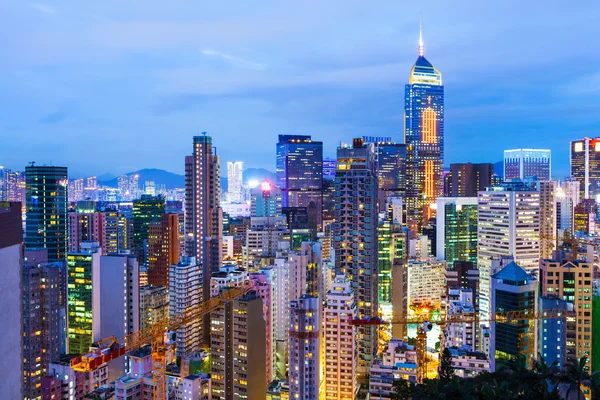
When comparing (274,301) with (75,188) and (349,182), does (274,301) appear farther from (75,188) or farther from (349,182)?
(75,188)

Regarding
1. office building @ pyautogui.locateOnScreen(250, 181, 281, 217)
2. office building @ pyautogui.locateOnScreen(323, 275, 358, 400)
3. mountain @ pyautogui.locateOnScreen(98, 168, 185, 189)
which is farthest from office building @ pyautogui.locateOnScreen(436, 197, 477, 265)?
mountain @ pyautogui.locateOnScreen(98, 168, 185, 189)

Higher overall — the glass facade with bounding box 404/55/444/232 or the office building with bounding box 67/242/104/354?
the glass facade with bounding box 404/55/444/232

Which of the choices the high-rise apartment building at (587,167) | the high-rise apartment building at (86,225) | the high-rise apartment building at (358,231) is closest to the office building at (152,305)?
the high-rise apartment building at (358,231)

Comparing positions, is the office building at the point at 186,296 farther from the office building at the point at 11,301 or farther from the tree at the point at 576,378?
the tree at the point at 576,378

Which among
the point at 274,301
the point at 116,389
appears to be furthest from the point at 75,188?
the point at 116,389

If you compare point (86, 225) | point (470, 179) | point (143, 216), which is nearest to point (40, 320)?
point (86, 225)

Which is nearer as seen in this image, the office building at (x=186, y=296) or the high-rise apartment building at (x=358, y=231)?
the office building at (x=186, y=296)

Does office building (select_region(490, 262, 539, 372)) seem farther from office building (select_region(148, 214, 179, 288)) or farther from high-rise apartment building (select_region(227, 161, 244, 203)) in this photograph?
high-rise apartment building (select_region(227, 161, 244, 203))

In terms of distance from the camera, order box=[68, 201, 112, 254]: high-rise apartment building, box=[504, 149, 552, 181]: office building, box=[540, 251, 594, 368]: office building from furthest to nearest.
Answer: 1. box=[504, 149, 552, 181]: office building
2. box=[68, 201, 112, 254]: high-rise apartment building
3. box=[540, 251, 594, 368]: office building
